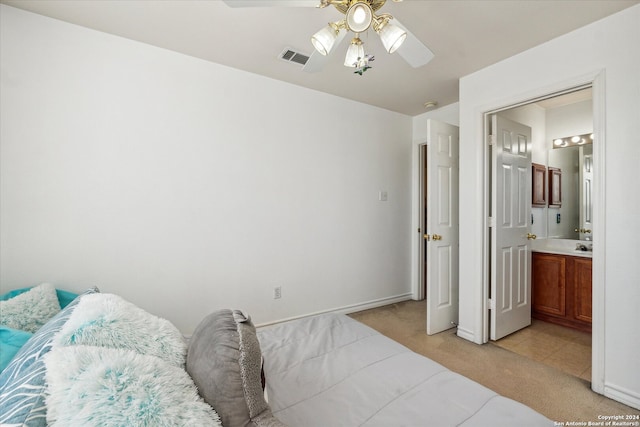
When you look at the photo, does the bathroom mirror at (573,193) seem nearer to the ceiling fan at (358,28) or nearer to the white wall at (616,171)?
the white wall at (616,171)

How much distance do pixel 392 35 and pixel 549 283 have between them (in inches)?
130

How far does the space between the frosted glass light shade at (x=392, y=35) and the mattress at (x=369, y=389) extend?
1.48 meters

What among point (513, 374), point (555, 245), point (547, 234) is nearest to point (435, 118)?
point (547, 234)

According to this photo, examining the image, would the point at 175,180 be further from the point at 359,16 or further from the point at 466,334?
the point at 466,334

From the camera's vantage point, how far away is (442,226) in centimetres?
309

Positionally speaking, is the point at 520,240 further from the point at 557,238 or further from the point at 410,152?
the point at 410,152

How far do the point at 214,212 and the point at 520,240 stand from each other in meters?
3.07

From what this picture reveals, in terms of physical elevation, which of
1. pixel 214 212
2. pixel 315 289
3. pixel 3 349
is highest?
pixel 214 212

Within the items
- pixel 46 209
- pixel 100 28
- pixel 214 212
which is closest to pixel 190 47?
pixel 100 28

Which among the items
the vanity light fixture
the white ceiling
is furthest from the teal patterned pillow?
the vanity light fixture

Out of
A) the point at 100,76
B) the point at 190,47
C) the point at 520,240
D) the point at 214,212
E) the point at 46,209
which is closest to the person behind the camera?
the point at 46,209

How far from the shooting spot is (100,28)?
2.18 m

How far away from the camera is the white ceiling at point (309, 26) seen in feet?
6.26

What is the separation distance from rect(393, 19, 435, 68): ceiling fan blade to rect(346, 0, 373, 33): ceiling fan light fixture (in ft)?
0.77
